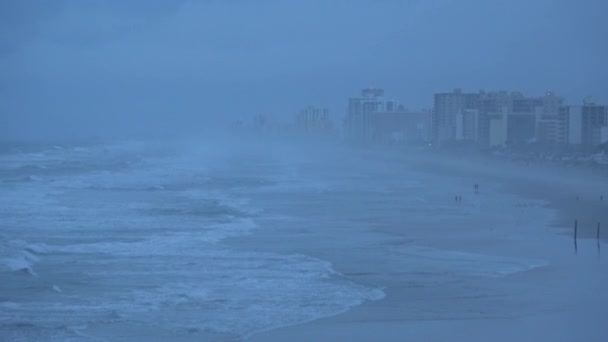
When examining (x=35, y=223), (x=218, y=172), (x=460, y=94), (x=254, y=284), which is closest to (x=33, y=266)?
(x=254, y=284)

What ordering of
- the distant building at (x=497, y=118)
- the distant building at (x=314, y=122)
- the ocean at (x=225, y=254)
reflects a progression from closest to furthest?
the ocean at (x=225, y=254) → the distant building at (x=497, y=118) → the distant building at (x=314, y=122)

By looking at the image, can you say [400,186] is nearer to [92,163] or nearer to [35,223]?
[35,223]

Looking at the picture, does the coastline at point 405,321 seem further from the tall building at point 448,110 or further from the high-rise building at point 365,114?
the high-rise building at point 365,114

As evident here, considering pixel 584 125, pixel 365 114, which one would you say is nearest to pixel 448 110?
pixel 365 114

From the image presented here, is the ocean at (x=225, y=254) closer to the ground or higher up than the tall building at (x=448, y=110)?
closer to the ground

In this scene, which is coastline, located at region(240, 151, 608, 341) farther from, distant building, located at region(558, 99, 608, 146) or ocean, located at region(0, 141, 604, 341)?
distant building, located at region(558, 99, 608, 146)

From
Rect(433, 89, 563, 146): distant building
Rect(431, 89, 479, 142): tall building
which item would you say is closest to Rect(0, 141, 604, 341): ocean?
Rect(433, 89, 563, 146): distant building

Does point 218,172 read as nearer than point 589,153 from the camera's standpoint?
Yes

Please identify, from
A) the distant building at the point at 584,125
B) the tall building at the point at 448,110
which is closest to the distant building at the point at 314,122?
the tall building at the point at 448,110
